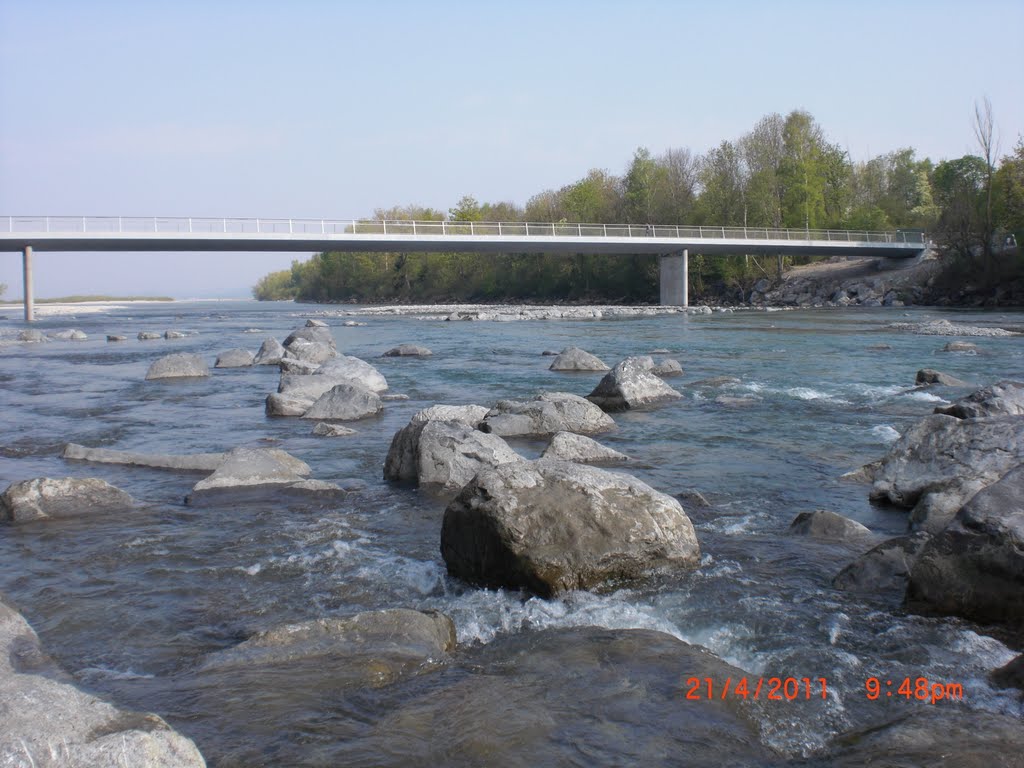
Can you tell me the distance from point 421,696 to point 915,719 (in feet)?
8.28

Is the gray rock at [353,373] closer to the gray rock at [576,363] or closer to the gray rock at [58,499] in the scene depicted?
the gray rock at [576,363]

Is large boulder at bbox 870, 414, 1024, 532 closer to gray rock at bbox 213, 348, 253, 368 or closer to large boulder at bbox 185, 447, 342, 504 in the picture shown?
large boulder at bbox 185, 447, 342, 504

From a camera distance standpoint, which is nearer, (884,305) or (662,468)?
(662,468)

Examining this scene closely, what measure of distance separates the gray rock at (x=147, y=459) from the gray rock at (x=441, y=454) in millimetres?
2336

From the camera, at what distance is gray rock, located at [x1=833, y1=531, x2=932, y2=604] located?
5715 millimetres

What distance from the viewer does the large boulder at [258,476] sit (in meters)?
8.59

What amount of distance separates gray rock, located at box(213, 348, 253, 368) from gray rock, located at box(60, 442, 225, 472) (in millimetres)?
11486

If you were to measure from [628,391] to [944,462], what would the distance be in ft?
21.8

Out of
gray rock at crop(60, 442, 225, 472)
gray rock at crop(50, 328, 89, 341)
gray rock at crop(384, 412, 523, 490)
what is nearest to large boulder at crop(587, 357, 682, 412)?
gray rock at crop(384, 412, 523, 490)

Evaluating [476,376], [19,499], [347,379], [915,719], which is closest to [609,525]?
[915,719]

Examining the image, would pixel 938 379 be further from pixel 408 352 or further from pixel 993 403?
pixel 408 352

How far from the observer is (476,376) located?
19078 mm

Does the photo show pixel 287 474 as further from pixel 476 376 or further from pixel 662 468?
pixel 476 376

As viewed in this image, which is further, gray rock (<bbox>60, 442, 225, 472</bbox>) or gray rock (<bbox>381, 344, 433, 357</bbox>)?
gray rock (<bbox>381, 344, 433, 357</bbox>)
